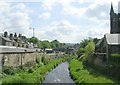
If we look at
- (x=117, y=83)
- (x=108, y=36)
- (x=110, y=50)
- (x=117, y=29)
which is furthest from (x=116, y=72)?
(x=117, y=29)

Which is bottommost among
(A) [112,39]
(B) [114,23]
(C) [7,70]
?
(C) [7,70]

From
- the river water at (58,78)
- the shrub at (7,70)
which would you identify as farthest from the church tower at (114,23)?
the shrub at (7,70)

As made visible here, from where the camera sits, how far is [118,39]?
6022 cm

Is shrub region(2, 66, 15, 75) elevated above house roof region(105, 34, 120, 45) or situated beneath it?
situated beneath

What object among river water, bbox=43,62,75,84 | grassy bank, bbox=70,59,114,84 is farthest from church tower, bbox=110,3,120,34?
grassy bank, bbox=70,59,114,84

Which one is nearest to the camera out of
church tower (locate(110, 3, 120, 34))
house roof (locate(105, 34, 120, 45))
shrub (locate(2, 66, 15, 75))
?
shrub (locate(2, 66, 15, 75))

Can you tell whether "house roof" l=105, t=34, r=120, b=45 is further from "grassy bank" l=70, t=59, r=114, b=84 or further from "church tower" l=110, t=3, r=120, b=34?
"church tower" l=110, t=3, r=120, b=34

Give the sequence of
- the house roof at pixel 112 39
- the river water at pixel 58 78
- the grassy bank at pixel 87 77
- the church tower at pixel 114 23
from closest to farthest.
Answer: the grassy bank at pixel 87 77
the river water at pixel 58 78
the house roof at pixel 112 39
the church tower at pixel 114 23

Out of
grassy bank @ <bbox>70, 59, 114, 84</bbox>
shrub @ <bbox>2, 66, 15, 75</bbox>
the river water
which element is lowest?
the river water

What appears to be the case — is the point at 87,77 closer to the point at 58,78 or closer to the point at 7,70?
the point at 7,70

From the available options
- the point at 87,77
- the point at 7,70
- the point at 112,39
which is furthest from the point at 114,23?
the point at 7,70

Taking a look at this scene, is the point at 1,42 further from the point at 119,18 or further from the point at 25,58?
the point at 119,18

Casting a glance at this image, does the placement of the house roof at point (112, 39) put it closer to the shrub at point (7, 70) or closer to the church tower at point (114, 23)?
the shrub at point (7, 70)

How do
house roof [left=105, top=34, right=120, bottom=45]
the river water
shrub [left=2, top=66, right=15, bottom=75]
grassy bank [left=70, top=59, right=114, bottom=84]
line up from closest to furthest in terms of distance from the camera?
grassy bank [left=70, top=59, right=114, bottom=84], shrub [left=2, top=66, right=15, bottom=75], the river water, house roof [left=105, top=34, right=120, bottom=45]
